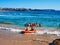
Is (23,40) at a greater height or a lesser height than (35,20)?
greater

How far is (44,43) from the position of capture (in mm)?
13883

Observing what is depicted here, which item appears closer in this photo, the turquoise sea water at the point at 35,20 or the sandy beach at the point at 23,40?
the sandy beach at the point at 23,40

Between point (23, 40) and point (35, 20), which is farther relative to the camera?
point (35, 20)

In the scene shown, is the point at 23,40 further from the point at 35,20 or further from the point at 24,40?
the point at 35,20

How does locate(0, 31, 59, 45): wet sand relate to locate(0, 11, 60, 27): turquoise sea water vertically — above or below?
above

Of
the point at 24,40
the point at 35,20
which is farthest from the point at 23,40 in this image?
the point at 35,20

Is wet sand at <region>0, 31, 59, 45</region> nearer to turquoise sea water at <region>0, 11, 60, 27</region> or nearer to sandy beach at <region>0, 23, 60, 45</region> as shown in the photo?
sandy beach at <region>0, 23, 60, 45</region>

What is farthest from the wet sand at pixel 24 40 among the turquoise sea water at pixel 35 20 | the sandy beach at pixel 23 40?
the turquoise sea water at pixel 35 20

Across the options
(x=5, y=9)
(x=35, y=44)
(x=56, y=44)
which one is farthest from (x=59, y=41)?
(x=5, y=9)

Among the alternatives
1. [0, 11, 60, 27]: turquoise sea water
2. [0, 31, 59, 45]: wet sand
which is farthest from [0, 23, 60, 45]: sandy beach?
[0, 11, 60, 27]: turquoise sea water

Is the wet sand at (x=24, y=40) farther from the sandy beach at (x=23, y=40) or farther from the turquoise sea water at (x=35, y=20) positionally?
A: the turquoise sea water at (x=35, y=20)

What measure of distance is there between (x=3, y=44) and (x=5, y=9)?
498 feet

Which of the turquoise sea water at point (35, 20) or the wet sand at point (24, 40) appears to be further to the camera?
the turquoise sea water at point (35, 20)

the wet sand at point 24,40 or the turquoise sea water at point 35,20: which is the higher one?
the wet sand at point 24,40
